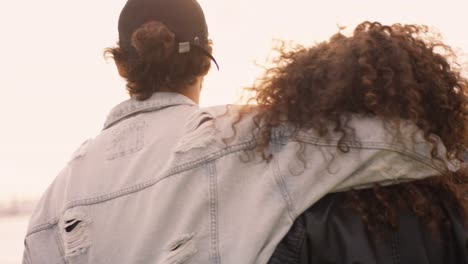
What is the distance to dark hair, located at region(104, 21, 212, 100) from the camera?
2.45m

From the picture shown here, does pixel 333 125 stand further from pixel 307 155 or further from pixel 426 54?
pixel 426 54

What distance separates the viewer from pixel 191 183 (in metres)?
2.10

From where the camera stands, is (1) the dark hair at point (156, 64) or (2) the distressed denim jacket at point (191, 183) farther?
(1) the dark hair at point (156, 64)

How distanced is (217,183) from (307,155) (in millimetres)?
244

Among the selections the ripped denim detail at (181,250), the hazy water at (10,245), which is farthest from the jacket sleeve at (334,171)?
the hazy water at (10,245)

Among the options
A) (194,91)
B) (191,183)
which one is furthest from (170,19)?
(191,183)

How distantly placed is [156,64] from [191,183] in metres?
0.51

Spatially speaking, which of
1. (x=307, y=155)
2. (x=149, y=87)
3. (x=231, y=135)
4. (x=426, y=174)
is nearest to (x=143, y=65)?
(x=149, y=87)

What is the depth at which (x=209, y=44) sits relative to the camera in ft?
8.68

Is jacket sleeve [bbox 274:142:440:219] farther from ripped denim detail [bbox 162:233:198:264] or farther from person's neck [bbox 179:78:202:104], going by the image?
person's neck [bbox 179:78:202:104]

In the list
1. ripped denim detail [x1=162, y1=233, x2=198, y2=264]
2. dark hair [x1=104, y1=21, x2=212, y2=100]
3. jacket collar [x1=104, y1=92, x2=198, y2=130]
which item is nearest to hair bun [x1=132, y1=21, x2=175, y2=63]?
dark hair [x1=104, y1=21, x2=212, y2=100]

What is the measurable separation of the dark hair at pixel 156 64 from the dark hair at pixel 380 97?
17.8 inches

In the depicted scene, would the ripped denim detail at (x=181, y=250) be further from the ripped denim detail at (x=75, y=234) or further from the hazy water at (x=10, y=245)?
the hazy water at (x=10, y=245)

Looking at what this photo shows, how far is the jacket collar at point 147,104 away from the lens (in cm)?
242
